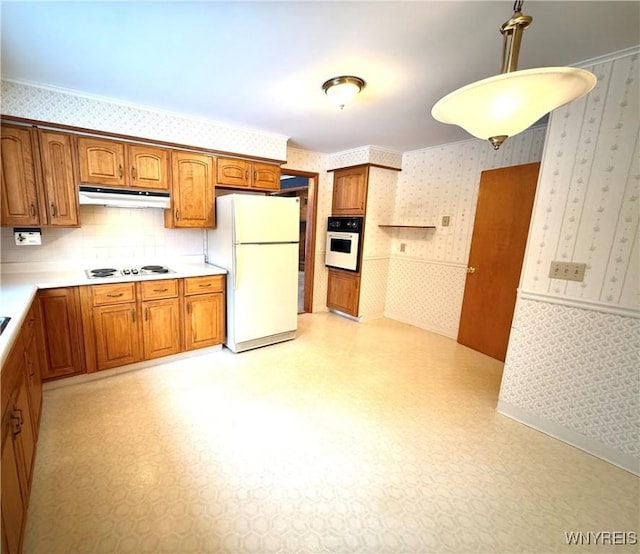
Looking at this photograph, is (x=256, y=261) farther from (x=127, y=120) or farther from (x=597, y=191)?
(x=597, y=191)

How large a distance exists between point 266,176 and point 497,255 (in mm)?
2638

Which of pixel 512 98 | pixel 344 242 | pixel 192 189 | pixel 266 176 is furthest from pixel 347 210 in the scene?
pixel 512 98

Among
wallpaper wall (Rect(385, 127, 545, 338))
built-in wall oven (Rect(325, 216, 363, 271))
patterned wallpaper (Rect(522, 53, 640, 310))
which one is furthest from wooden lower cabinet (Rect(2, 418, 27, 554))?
wallpaper wall (Rect(385, 127, 545, 338))

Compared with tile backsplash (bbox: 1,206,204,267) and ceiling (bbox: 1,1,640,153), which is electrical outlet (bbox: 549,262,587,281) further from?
tile backsplash (bbox: 1,206,204,267)

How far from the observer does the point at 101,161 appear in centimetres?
247

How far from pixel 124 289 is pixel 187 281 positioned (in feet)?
1.64

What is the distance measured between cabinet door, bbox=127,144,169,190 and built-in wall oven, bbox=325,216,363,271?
223 centimetres

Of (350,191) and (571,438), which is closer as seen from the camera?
(571,438)

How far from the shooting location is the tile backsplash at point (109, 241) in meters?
2.54

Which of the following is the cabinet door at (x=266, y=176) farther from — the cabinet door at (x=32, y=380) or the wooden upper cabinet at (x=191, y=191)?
the cabinet door at (x=32, y=380)

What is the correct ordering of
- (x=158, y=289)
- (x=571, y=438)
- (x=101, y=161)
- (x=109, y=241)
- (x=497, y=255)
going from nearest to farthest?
(x=571, y=438)
(x=101, y=161)
(x=158, y=289)
(x=109, y=241)
(x=497, y=255)

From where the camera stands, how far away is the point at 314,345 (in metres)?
3.40

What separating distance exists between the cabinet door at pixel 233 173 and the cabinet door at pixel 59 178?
3.88 feet

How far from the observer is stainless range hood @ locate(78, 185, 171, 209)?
2410 millimetres
